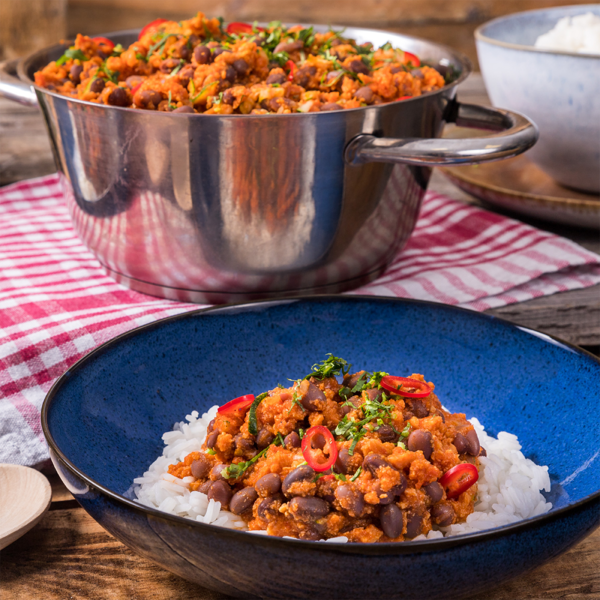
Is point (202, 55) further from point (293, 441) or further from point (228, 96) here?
point (293, 441)

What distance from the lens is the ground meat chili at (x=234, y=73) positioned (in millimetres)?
1658

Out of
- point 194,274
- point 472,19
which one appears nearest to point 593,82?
point 194,274

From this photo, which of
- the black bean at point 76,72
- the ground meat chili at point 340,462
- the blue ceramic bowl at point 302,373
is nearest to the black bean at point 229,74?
the black bean at point 76,72

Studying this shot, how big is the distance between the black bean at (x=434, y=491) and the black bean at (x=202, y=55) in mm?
1160

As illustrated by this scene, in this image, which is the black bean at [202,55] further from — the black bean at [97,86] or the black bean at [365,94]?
the black bean at [365,94]

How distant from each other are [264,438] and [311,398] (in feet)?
0.33

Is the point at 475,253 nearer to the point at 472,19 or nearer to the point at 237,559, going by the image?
the point at 237,559

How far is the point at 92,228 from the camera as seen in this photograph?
6.11 ft

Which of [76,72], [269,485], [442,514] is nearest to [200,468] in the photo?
[269,485]

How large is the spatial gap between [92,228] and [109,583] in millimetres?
977

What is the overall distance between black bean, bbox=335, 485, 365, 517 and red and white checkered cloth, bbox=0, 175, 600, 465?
2.31 feet

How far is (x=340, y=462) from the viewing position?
3.59 ft

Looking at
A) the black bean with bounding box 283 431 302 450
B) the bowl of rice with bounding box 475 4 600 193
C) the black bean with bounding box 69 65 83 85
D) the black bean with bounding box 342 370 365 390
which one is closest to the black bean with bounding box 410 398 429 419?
the black bean with bounding box 342 370 365 390

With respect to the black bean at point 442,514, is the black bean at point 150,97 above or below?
above
